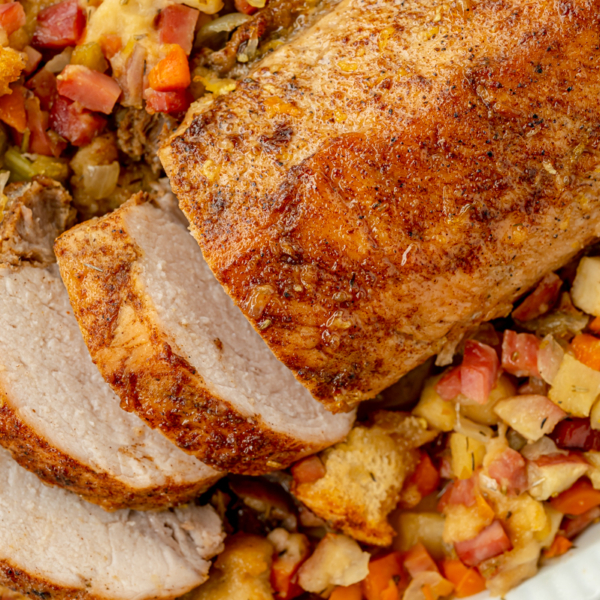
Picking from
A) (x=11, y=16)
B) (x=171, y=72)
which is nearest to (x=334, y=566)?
(x=171, y=72)

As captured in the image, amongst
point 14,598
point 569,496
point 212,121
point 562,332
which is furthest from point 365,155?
point 14,598

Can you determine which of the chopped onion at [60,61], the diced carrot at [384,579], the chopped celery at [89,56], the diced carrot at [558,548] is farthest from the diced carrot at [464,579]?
the chopped onion at [60,61]

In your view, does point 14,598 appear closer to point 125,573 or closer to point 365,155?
point 125,573

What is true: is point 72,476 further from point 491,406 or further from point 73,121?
→ point 491,406

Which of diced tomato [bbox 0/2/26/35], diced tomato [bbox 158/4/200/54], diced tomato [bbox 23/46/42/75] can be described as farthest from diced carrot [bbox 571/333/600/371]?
diced tomato [bbox 0/2/26/35]

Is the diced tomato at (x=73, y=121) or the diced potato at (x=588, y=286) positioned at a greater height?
the diced tomato at (x=73, y=121)

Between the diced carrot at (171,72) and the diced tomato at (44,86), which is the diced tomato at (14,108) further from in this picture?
the diced carrot at (171,72)

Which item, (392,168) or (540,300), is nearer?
(392,168)

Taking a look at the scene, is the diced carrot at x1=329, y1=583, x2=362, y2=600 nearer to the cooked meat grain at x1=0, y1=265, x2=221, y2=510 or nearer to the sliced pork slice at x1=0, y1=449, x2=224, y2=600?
the sliced pork slice at x1=0, y1=449, x2=224, y2=600
